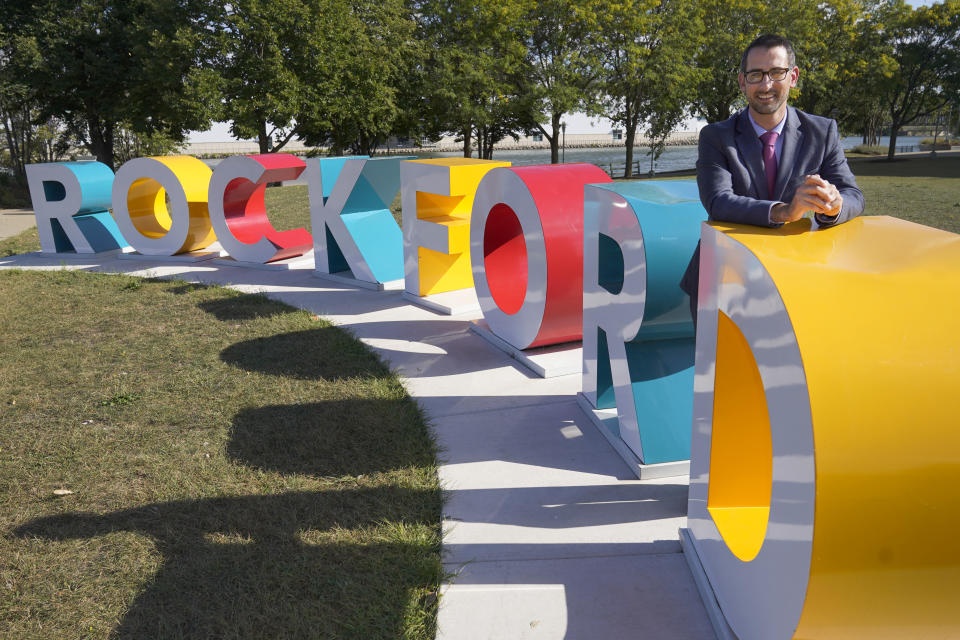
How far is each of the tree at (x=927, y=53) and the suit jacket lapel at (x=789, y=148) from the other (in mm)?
40915

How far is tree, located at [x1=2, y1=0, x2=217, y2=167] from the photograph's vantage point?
26766 mm

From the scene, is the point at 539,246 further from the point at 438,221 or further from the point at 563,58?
the point at 563,58

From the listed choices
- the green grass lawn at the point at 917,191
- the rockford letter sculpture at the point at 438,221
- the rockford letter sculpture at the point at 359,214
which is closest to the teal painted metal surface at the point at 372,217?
the rockford letter sculpture at the point at 359,214

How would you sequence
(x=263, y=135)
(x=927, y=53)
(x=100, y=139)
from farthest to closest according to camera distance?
(x=927, y=53), (x=100, y=139), (x=263, y=135)

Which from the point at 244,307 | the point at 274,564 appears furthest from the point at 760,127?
the point at 244,307

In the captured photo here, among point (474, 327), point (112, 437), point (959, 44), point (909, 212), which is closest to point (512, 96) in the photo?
point (909, 212)

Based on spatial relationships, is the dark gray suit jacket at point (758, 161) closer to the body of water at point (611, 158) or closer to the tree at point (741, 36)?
the body of water at point (611, 158)

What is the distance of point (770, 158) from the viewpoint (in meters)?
3.37

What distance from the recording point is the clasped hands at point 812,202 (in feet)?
9.33

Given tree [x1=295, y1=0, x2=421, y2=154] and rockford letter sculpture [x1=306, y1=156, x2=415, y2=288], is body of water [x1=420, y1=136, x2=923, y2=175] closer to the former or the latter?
tree [x1=295, y1=0, x2=421, y2=154]

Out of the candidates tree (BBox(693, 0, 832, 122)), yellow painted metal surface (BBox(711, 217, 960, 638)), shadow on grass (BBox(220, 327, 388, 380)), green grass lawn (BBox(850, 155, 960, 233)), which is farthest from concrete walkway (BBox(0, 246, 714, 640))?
tree (BBox(693, 0, 832, 122))

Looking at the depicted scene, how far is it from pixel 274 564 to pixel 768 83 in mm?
3349

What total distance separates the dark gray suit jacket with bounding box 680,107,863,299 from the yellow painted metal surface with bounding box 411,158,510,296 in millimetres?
5296

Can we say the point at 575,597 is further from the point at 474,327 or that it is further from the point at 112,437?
the point at 474,327
